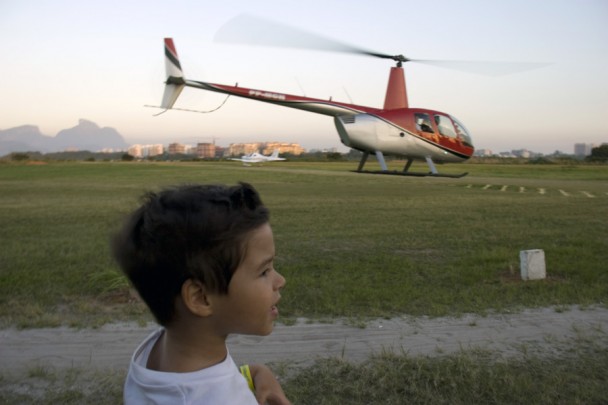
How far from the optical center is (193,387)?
1.03 meters

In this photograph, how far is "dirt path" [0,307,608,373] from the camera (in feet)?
13.3

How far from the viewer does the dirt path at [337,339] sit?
4062mm

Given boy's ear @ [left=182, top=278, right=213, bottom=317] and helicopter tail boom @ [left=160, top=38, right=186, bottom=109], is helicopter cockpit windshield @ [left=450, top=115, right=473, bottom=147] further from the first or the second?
boy's ear @ [left=182, top=278, right=213, bottom=317]

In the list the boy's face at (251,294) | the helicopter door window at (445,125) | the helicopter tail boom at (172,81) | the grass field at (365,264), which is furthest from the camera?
the helicopter tail boom at (172,81)

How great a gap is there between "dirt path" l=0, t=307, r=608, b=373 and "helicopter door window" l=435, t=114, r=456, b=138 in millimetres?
8156

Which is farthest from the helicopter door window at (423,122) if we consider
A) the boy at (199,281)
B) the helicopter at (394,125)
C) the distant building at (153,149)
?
the distant building at (153,149)

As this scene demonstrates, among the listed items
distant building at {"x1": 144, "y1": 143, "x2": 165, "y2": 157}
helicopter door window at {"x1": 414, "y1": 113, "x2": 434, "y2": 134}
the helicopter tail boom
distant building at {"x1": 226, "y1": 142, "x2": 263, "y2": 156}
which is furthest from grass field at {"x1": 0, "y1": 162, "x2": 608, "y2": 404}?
distant building at {"x1": 144, "y1": 143, "x2": 165, "y2": 157}

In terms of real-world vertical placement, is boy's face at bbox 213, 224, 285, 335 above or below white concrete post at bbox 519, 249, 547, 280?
above

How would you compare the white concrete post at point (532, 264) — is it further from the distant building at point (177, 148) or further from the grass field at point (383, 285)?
the distant building at point (177, 148)

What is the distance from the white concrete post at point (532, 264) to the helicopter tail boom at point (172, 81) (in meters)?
12.1

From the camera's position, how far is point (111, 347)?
14.1 ft

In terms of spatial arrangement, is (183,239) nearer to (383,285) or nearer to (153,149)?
(383,285)

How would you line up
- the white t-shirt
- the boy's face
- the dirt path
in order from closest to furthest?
1. the white t-shirt
2. the boy's face
3. the dirt path

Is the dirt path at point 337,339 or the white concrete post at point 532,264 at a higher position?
the white concrete post at point 532,264
